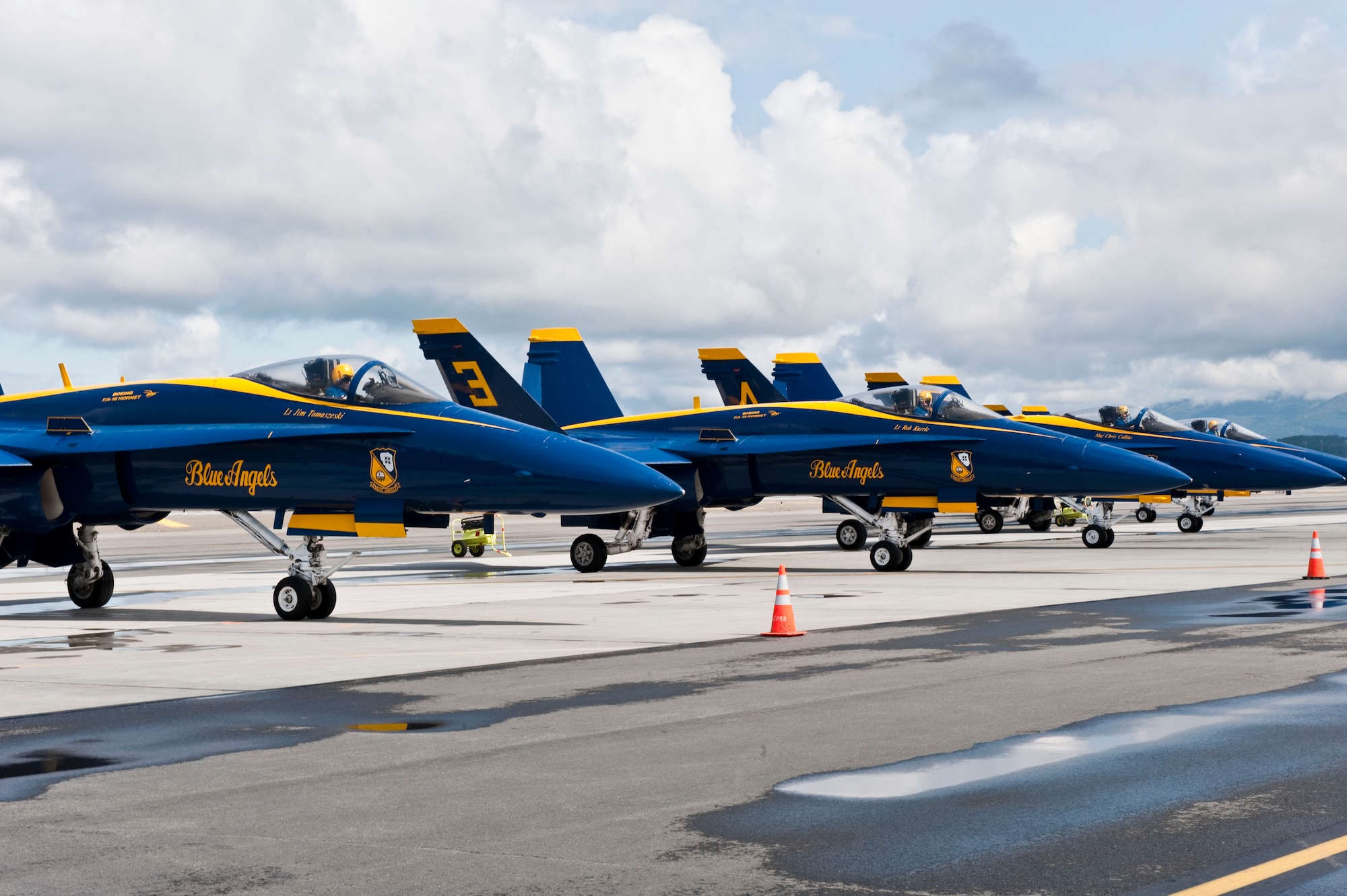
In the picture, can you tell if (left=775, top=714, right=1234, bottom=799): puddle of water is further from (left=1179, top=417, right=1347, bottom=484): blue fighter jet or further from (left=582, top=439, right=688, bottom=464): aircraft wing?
(left=1179, top=417, right=1347, bottom=484): blue fighter jet

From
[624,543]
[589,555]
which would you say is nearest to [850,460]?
[624,543]

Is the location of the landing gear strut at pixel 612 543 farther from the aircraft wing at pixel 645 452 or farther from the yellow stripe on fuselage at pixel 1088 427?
the yellow stripe on fuselage at pixel 1088 427

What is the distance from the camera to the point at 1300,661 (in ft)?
39.1

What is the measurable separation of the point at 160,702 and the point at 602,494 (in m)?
7.01

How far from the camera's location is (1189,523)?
3906cm

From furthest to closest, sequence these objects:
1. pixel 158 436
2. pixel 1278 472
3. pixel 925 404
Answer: pixel 1278 472
pixel 925 404
pixel 158 436

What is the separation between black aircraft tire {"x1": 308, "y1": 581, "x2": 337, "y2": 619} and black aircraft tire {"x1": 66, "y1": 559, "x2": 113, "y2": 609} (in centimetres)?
356

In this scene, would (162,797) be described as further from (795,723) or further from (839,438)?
(839,438)

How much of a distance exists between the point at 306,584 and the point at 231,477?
5.23 feet

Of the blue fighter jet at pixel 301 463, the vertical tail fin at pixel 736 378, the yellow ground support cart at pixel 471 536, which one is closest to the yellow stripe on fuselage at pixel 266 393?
the blue fighter jet at pixel 301 463

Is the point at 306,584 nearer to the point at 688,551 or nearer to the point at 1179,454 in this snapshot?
the point at 688,551

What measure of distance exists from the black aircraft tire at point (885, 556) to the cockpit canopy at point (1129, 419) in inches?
574

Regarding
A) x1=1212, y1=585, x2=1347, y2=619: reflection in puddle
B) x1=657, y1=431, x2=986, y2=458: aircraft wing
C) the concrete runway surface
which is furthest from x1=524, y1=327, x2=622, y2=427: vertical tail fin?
x1=1212, y1=585, x2=1347, y2=619: reflection in puddle

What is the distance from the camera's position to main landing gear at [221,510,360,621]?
17016mm
